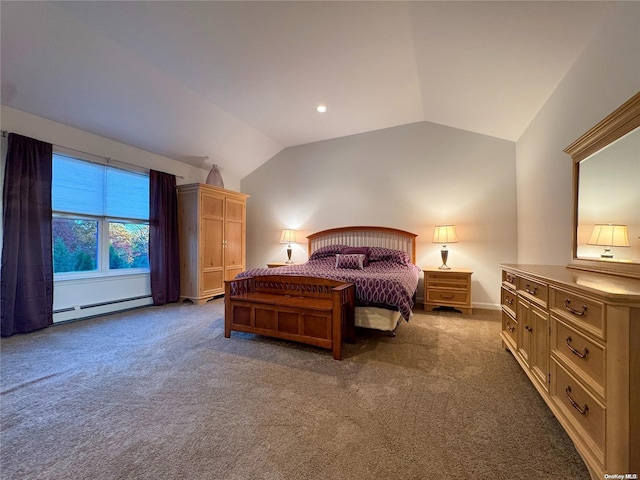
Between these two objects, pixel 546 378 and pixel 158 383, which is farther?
pixel 158 383

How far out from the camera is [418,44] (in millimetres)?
2619

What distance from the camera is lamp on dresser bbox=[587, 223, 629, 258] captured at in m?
1.63

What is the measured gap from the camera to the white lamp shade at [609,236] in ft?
5.35

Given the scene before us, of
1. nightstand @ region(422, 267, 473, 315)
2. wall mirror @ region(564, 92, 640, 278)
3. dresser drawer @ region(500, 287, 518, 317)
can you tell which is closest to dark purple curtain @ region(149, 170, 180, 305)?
nightstand @ region(422, 267, 473, 315)

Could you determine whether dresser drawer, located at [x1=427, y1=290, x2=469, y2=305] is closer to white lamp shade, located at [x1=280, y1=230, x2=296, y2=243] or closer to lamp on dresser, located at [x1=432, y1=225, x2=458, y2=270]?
lamp on dresser, located at [x1=432, y1=225, x2=458, y2=270]

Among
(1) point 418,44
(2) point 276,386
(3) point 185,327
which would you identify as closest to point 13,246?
(3) point 185,327

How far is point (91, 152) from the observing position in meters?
3.67

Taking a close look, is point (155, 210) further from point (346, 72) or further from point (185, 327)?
point (346, 72)

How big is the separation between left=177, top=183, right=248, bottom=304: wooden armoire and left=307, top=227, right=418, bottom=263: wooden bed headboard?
1.64m

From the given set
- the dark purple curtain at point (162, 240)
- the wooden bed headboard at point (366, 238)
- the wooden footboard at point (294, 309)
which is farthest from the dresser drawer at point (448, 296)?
the dark purple curtain at point (162, 240)

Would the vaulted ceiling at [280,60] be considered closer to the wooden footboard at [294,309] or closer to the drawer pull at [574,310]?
the drawer pull at [574,310]

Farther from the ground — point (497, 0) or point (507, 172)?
point (497, 0)

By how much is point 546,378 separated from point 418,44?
115 inches

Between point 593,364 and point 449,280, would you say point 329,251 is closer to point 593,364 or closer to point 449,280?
point 449,280
